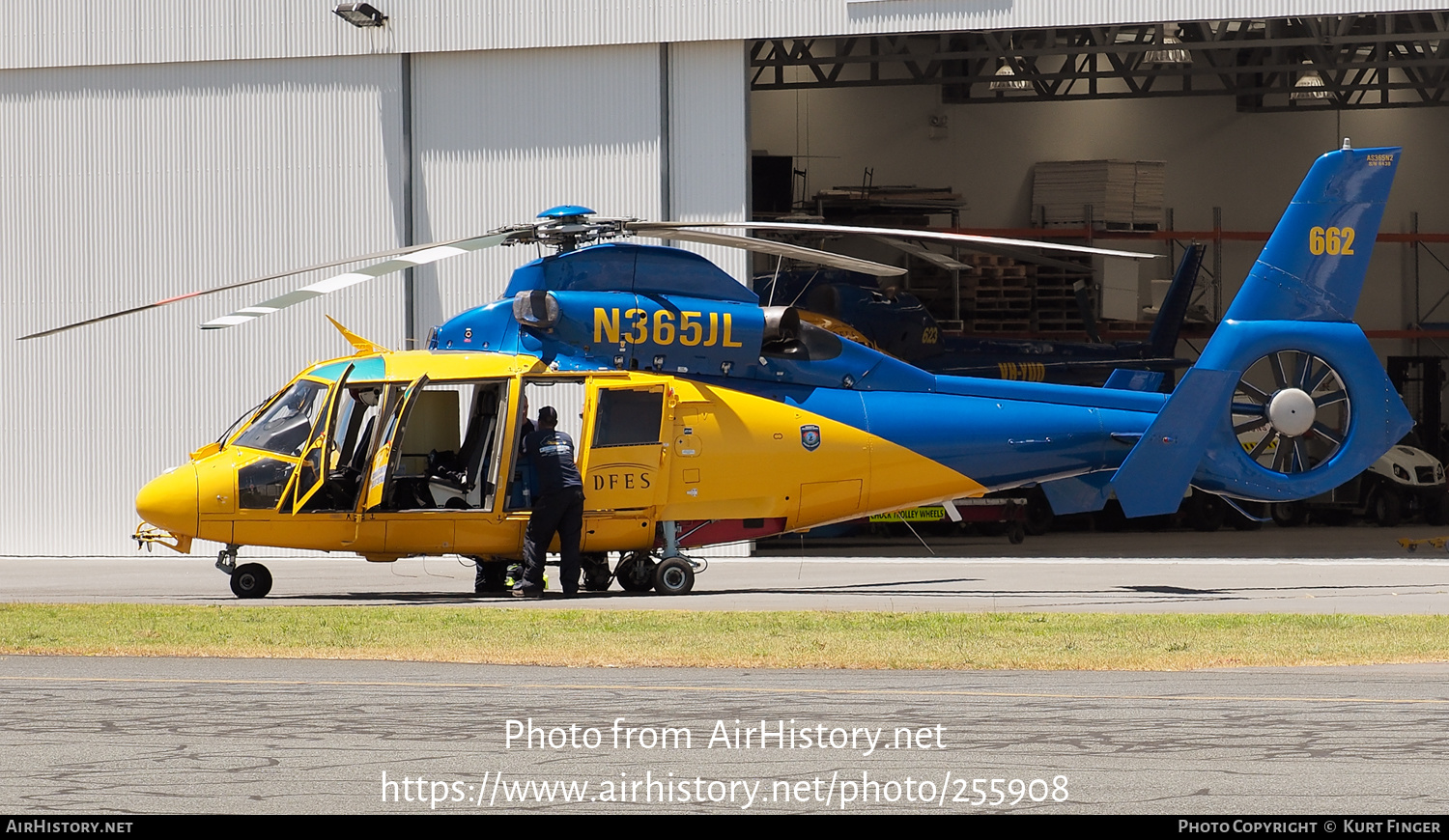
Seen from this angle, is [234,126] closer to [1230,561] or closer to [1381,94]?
[1230,561]

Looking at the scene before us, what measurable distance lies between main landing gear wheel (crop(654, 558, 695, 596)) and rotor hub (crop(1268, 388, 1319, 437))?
573cm

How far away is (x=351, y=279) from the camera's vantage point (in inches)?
512

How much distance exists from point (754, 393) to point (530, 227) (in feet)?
8.63

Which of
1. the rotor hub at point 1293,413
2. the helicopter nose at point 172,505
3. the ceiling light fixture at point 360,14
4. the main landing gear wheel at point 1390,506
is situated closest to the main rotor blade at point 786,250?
the rotor hub at point 1293,413

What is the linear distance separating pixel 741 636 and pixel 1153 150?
27188 mm

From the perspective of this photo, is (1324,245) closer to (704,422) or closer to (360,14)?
(704,422)

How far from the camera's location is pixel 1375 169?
1551 cm

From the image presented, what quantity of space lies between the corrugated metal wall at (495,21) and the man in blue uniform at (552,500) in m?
8.50

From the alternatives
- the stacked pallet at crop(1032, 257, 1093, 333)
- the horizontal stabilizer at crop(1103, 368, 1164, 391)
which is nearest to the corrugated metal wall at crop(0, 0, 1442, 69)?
the horizontal stabilizer at crop(1103, 368, 1164, 391)

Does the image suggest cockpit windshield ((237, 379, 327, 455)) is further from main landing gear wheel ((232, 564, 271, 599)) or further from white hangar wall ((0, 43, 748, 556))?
white hangar wall ((0, 43, 748, 556))

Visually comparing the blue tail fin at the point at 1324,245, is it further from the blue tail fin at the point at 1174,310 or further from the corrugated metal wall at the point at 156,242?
the corrugated metal wall at the point at 156,242

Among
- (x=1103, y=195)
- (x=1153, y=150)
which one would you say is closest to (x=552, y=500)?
(x=1103, y=195)

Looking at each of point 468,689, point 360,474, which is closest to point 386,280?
point 360,474
